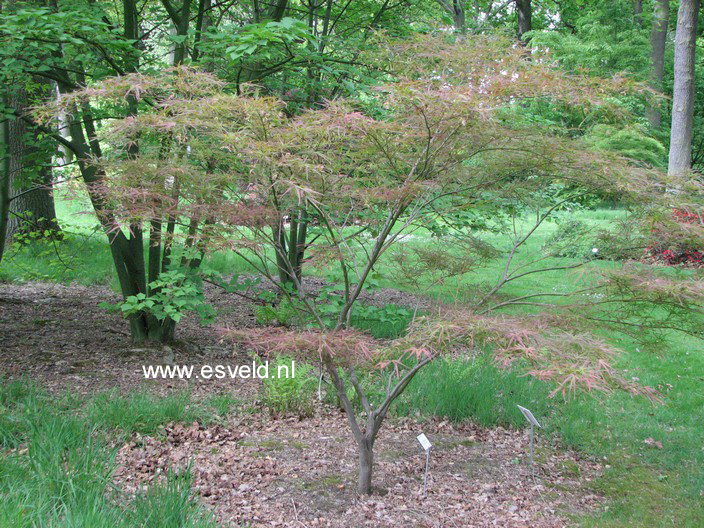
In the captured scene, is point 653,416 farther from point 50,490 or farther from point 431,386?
point 50,490

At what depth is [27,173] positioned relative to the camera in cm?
489

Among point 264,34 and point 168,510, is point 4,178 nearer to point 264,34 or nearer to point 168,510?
point 264,34

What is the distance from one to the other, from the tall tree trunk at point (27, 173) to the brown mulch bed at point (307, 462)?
1.36m

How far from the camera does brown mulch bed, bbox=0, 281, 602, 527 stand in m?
2.89

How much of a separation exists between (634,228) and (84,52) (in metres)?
3.82

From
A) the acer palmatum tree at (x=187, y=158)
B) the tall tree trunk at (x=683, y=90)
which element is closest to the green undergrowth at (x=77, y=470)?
the acer palmatum tree at (x=187, y=158)

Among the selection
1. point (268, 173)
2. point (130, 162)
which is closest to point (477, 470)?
point (268, 173)

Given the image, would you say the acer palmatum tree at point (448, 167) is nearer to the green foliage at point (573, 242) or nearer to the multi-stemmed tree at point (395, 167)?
the multi-stemmed tree at point (395, 167)

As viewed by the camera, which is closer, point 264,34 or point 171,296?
point 264,34

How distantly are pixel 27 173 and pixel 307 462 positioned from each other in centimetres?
349

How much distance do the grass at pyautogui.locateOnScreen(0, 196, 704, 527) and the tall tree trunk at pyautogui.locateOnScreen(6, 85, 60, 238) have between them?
5.47 ft

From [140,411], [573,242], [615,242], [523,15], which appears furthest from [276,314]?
[523,15]

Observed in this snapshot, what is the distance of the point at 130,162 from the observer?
294 cm

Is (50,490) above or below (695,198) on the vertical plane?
below
